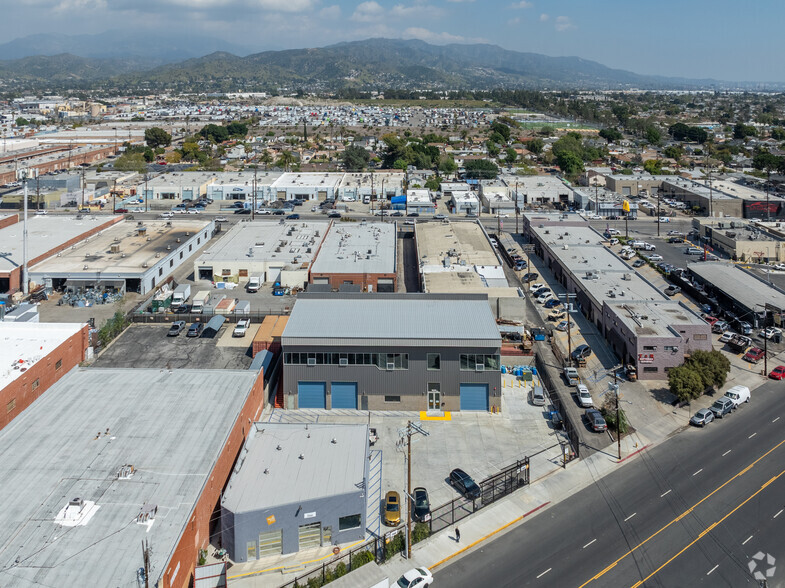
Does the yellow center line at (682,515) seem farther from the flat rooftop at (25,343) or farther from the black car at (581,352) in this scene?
the flat rooftop at (25,343)

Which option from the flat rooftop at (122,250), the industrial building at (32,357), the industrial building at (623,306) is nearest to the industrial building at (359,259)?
the industrial building at (623,306)

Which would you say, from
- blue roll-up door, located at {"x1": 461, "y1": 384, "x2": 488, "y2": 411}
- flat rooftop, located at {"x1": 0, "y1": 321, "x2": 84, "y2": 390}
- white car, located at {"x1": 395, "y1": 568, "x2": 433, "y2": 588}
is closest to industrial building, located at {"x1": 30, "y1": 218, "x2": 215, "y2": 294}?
flat rooftop, located at {"x1": 0, "y1": 321, "x2": 84, "y2": 390}

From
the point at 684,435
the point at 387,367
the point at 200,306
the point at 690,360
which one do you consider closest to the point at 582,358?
the point at 690,360

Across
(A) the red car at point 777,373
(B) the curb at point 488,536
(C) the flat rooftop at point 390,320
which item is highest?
(C) the flat rooftop at point 390,320

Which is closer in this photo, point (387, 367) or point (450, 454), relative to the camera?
point (450, 454)

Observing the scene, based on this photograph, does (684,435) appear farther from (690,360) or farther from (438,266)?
(438,266)

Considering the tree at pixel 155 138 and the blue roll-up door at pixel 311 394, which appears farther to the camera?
the tree at pixel 155 138

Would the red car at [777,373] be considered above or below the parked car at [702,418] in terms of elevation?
above
